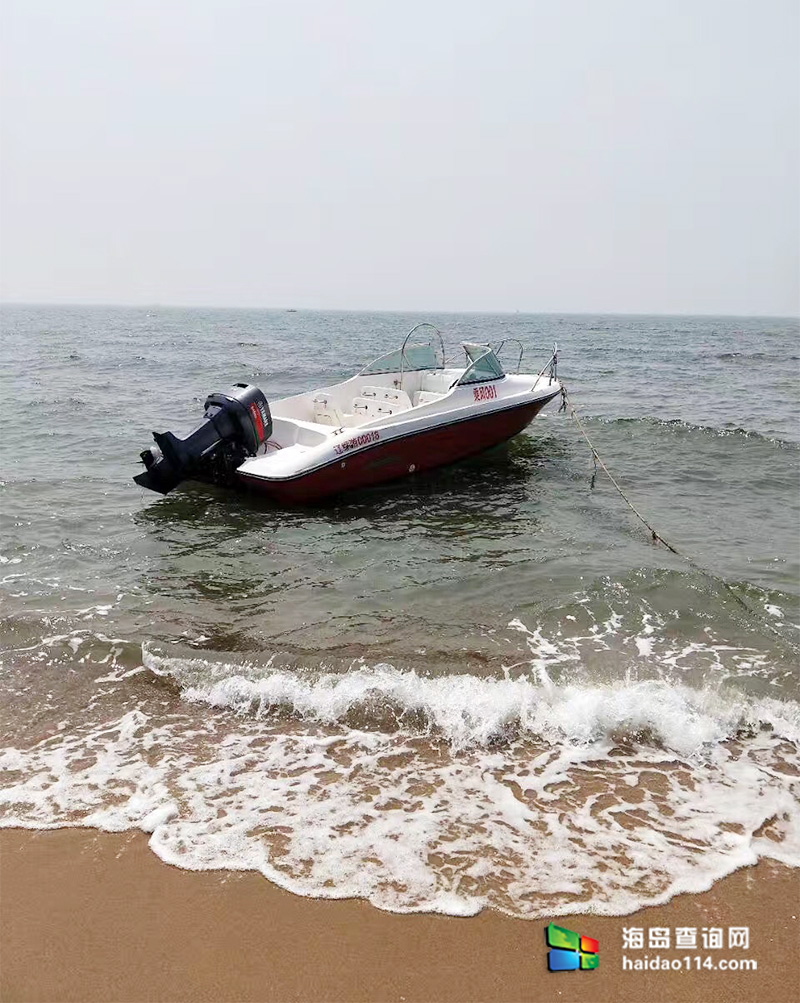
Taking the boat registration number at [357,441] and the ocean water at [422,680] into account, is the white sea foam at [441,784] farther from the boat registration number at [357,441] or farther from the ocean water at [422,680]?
the boat registration number at [357,441]

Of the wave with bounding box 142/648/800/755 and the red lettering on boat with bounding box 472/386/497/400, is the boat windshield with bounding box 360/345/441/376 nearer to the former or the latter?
the red lettering on boat with bounding box 472/386/497/400

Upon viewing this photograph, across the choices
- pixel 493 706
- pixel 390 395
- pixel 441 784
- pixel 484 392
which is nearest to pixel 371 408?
pixel 390 395

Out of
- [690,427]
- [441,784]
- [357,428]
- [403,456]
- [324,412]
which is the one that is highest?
[324,412]

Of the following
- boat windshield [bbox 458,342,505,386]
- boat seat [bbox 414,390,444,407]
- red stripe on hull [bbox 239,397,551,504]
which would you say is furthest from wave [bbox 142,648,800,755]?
boat seat [bbox 414,390,444,407]

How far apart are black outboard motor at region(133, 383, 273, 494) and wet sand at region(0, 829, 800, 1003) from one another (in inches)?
260

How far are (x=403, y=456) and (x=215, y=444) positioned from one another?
108 inches

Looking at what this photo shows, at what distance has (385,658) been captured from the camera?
5840mm

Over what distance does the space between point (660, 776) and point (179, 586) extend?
500 cm

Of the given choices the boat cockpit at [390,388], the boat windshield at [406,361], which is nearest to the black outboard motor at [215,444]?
the boat cockpit at [390,388]

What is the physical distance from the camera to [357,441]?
998 centimetres

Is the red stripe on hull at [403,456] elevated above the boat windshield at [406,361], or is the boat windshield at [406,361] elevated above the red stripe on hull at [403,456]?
the boat windshield at [406,361]

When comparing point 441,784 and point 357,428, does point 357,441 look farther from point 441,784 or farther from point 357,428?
point 441,784

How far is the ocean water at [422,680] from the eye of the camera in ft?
12.1

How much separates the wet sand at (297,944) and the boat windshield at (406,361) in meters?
10.3
